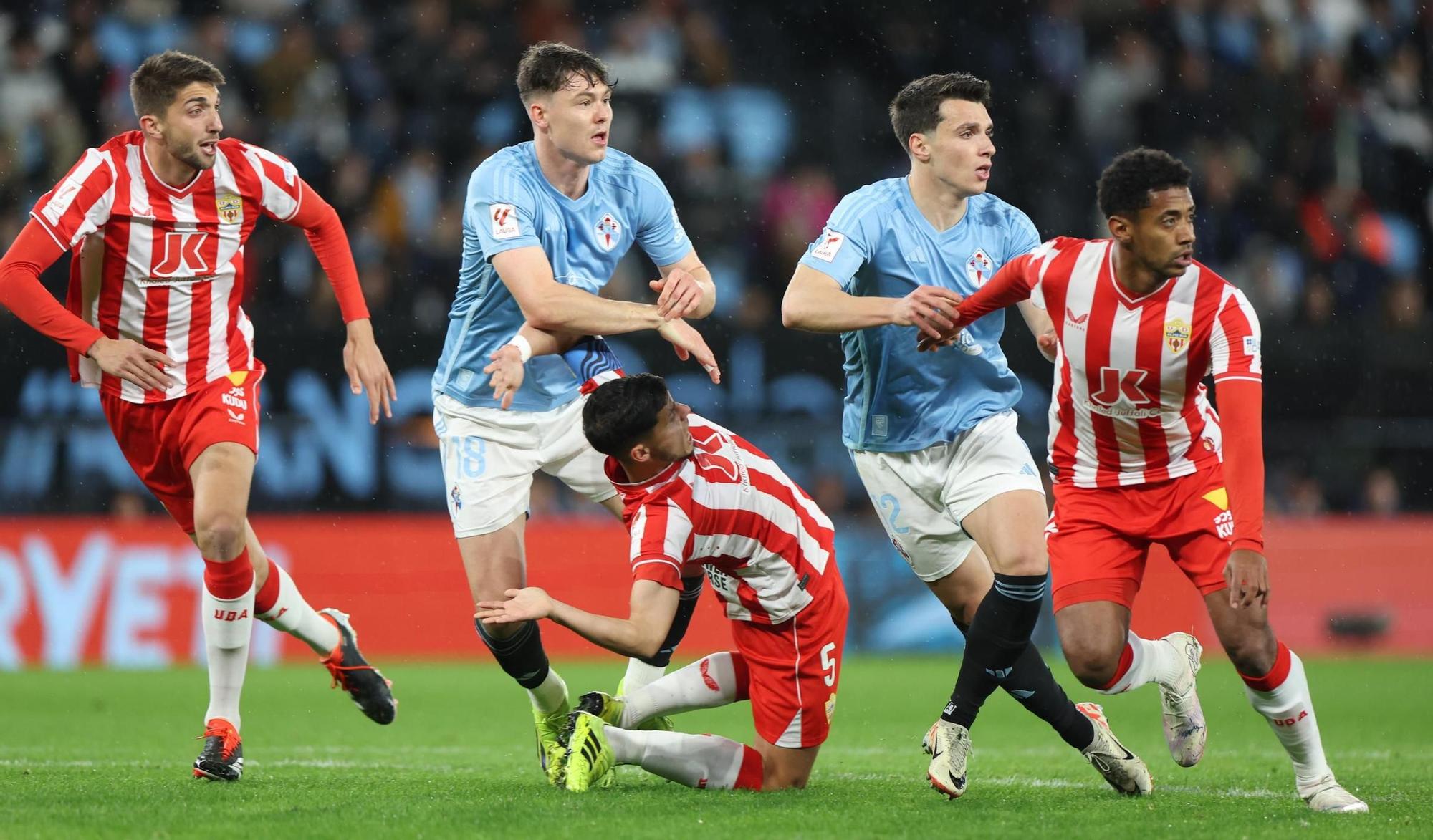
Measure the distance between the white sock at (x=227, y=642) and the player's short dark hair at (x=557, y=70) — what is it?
7.42 feet

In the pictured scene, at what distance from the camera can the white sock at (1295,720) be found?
530cm

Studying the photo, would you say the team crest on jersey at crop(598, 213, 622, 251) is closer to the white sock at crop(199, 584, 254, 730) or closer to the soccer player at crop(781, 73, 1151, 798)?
the soccer player at crop(781, 73, 1151, 798)

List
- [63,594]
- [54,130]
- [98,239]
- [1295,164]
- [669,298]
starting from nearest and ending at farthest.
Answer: [669,298] → [98,239] → [63,594] → [54,130] → [1295,164]

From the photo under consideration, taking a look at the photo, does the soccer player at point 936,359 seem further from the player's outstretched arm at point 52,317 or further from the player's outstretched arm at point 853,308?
the player's outstretched arm at point 52,317

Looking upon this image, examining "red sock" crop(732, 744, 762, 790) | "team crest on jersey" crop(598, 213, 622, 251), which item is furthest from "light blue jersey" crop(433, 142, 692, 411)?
"red sock" crop(732, 744, 762, 790)

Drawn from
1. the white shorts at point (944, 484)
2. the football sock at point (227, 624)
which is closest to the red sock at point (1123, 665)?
the white shorts at point (944, 484)

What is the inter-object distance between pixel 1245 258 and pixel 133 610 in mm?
9858

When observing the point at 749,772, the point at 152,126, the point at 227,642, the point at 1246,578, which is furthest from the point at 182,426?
the point at 1246,578

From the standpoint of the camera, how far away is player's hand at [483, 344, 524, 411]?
5852 mm

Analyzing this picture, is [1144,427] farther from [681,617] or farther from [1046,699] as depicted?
[681,617]

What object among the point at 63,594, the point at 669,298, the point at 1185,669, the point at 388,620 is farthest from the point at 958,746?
the point at 63,594

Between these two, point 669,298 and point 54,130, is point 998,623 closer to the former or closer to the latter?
point 669,298

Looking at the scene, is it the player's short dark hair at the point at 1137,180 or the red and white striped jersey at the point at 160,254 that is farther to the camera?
the red and white striped jersey at the point at 160,254

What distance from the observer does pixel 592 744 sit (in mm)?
5445
